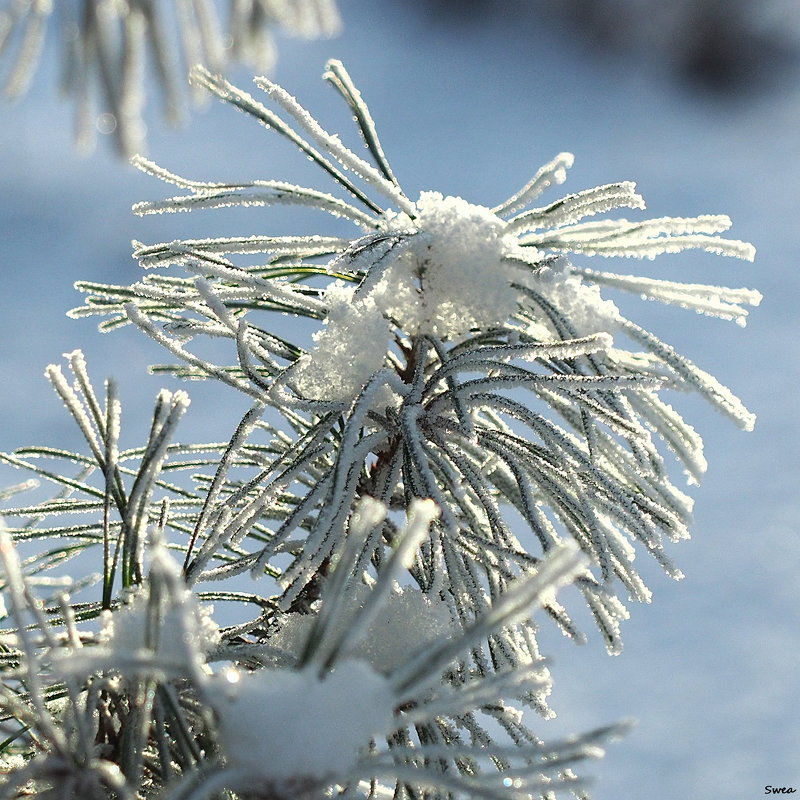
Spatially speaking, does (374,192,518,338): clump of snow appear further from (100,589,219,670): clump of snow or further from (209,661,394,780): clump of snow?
(209,661,394,780): clump of snow

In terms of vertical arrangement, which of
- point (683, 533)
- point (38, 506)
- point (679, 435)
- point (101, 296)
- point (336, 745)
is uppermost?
point (101, 296)

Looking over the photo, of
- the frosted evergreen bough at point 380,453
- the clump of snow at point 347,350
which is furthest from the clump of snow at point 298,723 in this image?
the clump of snow at point 347,350

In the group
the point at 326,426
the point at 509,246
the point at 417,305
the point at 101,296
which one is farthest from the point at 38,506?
the point at 509,246

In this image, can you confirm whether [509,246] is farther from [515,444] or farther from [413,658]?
[413,658]

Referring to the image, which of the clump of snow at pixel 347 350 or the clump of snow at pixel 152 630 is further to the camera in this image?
the clump of snow at pixel 347 350

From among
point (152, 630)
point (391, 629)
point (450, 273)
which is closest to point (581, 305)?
point (450, 273)

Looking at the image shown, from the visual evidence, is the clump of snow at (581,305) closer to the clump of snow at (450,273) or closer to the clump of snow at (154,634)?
the clump of snow at (450,273)
